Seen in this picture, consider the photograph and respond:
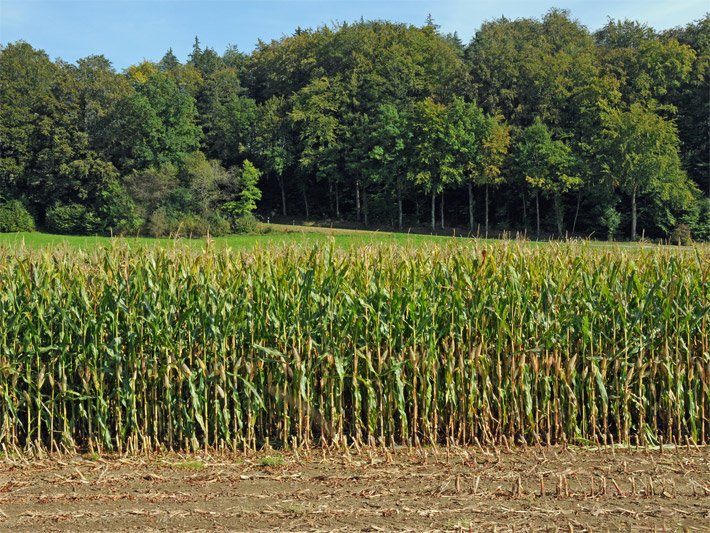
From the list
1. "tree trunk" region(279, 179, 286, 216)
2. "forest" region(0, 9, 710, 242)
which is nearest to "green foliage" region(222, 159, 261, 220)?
"forest" region(0, 9, 710, 242)

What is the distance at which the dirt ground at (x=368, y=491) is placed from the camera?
6582 mm

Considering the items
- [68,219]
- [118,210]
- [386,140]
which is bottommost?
[68,219]

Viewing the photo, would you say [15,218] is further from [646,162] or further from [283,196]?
[646,162]

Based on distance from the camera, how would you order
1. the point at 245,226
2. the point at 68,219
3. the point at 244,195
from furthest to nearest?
1. the point at 68,219
2. the point at 244,195
3. the point at 245,226

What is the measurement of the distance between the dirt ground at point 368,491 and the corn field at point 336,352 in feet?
1.61

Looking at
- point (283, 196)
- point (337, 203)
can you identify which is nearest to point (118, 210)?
point (283, 196)

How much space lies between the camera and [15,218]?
63.4 metres

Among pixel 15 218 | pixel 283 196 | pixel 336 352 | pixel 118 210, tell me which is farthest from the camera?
pixel 283 196

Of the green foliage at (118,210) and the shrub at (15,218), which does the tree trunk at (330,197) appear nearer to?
the green foliage at (118,210)

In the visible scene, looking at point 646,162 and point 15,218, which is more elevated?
point 646,162

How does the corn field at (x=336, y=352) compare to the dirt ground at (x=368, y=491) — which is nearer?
the dirt ground at (x=368, y=491)

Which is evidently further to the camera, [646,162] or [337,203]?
[337,203]

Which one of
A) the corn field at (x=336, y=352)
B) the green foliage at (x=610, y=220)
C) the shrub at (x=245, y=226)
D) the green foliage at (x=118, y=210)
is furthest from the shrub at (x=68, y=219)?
the corn field at (x=336, y=352)

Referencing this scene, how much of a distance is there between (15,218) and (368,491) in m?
63.0
